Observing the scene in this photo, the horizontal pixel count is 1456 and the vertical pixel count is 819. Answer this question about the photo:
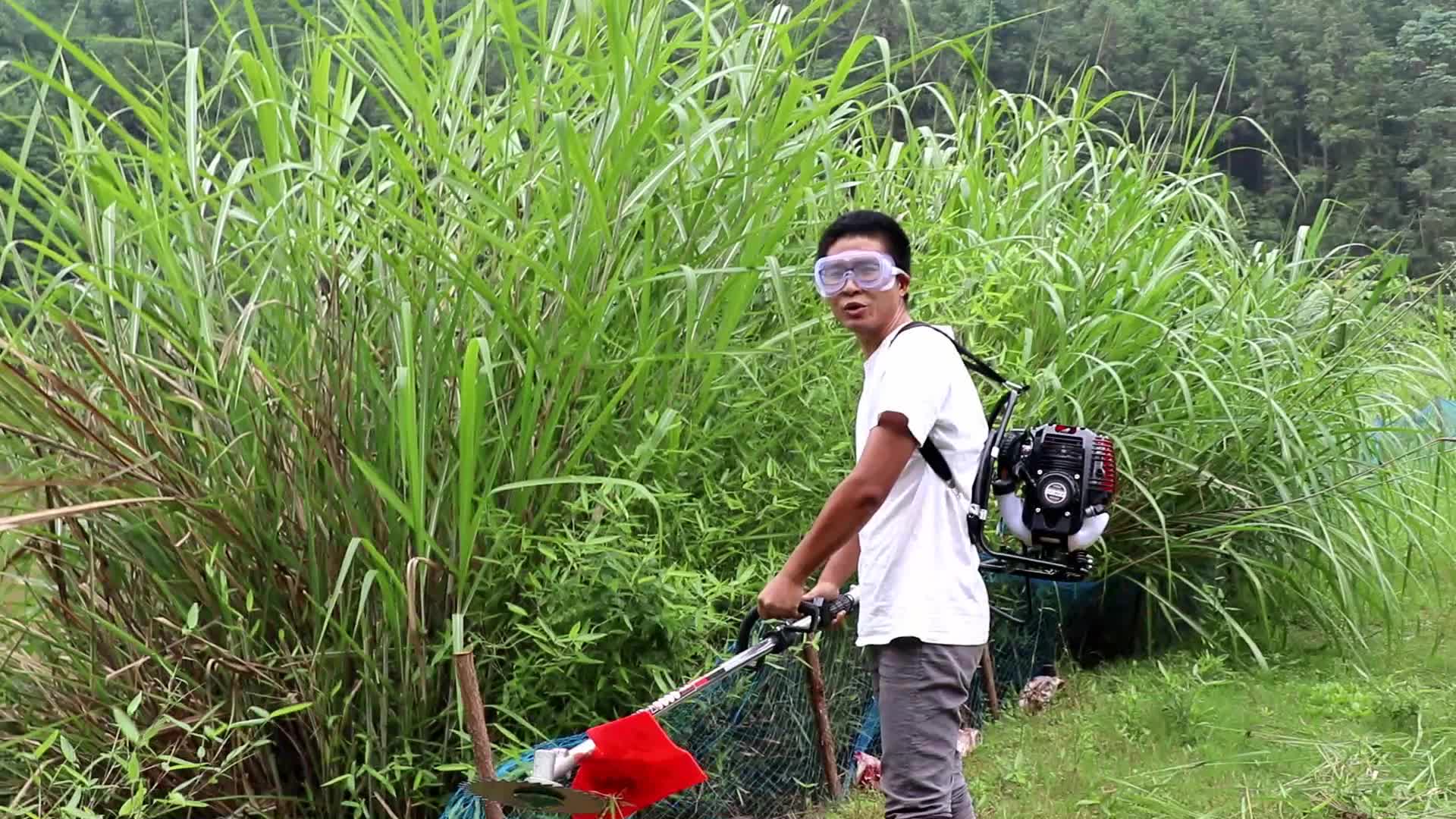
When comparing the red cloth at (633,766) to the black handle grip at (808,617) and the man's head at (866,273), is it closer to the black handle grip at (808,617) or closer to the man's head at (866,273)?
the black handle grip at (808,617)

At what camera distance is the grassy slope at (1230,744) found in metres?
3.58

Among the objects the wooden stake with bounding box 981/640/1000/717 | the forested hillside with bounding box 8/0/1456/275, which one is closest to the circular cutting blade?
the forested hillside with bounding box 8/0/1456/275

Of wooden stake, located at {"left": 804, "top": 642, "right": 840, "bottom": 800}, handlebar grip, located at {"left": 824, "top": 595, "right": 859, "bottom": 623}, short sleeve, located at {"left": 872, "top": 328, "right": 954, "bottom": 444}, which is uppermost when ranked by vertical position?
short sleeve, located at {"left": 872, "top": 328, "right": 954, "bottom": 444}

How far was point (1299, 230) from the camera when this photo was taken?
225 inches

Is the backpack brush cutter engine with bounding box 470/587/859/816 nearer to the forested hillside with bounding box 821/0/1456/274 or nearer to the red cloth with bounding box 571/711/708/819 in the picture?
the red cloth with bounding box 571/711/708/819

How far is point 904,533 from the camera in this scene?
99.3 inches

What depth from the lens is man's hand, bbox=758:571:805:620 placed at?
7.93 ft

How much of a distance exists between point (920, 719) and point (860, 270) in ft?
2.58

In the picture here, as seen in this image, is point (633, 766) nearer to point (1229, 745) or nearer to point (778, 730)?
point (778, 730)

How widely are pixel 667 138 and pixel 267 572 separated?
1267 mm

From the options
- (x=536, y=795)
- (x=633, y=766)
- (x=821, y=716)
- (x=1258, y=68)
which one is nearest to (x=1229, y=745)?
(x=821, y=716)

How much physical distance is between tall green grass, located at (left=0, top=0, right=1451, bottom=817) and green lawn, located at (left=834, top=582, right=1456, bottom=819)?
1.06m

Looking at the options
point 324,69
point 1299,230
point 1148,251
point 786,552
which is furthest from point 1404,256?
point 324,69

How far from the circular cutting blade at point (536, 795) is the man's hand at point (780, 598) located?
421 millimetres
